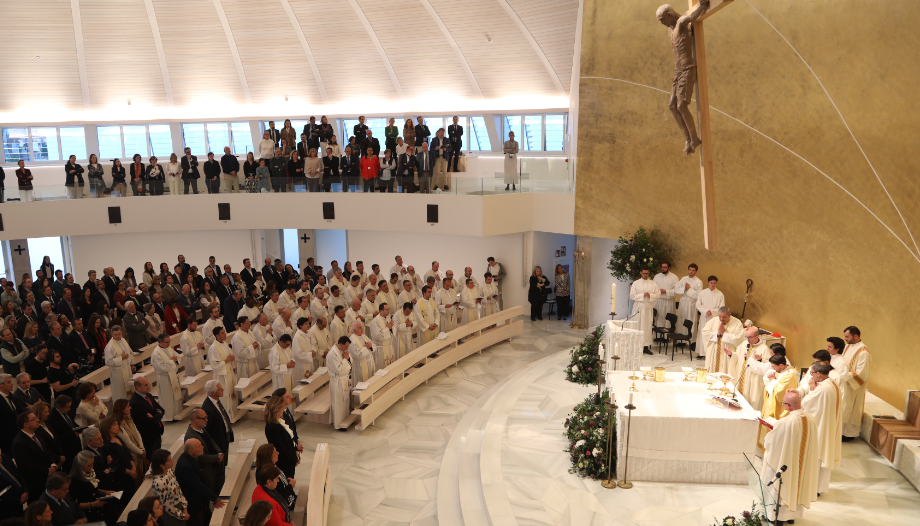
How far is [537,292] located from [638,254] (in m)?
3.56

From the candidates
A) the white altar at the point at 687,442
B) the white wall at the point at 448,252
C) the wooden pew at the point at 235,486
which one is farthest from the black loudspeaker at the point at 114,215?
the white altar at the point at 687,442

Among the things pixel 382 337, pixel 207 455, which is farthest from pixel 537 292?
pixel 207 455

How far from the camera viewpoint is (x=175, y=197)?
17.4m

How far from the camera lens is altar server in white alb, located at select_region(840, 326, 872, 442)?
27.1ft

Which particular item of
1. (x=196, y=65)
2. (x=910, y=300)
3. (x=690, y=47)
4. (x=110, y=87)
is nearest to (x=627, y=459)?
(x=690, y=47)

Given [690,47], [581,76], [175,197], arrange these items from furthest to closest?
[175,197]
[581,76]
[690,47]

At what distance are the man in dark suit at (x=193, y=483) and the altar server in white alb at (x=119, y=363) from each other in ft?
14.6

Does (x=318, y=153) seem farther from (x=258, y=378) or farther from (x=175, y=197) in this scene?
(x=258, y=378)

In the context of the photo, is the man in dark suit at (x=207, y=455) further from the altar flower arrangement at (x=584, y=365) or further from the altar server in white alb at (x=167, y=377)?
the altar flower arrangement at (x=584, y=365)

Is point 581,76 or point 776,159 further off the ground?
point 581,76

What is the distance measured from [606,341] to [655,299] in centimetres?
254

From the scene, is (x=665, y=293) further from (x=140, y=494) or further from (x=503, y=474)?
(x=140, y=494)

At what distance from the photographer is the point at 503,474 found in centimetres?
812

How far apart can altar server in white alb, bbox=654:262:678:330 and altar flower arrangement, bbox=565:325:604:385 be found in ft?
7.17
